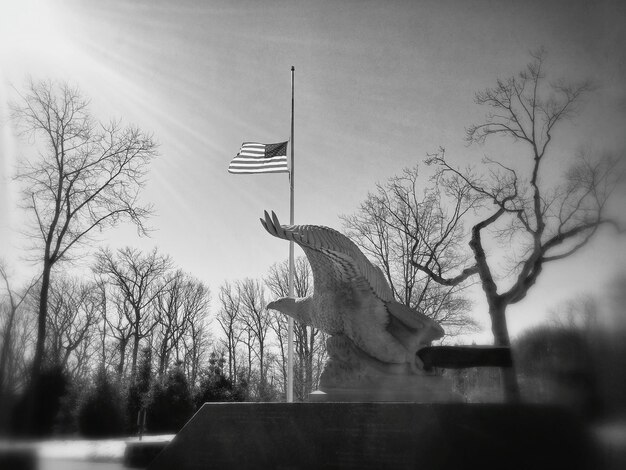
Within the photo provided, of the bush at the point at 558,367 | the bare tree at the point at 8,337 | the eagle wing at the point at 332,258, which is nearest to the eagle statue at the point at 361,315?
the eagle wing at the point at 332,258

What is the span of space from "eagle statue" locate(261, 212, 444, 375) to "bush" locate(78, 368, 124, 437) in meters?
10.0

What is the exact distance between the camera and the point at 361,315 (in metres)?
8.54

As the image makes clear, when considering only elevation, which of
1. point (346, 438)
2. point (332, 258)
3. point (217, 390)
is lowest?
point (346, 438)

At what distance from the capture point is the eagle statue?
27.2 ft

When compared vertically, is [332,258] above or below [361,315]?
above

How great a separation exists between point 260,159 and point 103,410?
1028 centimetres

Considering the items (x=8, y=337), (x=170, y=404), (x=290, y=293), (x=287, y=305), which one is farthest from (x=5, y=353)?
(x=170, y=404)

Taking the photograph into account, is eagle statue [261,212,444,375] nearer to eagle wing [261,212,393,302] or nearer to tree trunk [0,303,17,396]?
eagle wing [261,212,393,302]

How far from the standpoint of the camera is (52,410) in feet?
21.8

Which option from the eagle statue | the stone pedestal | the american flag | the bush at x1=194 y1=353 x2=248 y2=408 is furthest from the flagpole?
the bush at x1=194 y1=353 x2=248 y2=408

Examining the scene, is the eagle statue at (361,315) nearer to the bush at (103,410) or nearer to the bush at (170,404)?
the bush at (103,410)

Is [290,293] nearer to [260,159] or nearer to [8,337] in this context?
[260,159]

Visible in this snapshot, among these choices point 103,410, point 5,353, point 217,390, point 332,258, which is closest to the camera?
point 5,353

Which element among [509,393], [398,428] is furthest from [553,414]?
[398,428]
